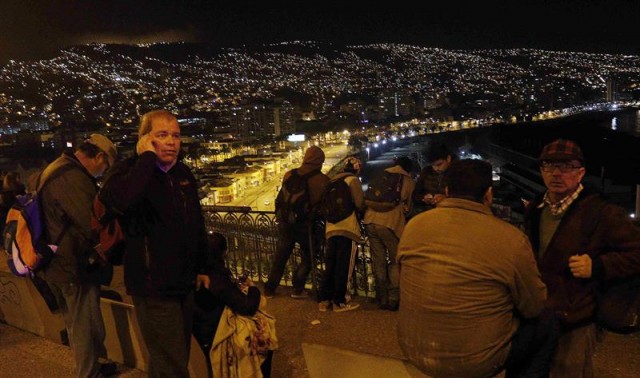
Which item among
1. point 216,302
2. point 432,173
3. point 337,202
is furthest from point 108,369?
point 432,173

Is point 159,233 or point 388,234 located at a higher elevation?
point 159,233

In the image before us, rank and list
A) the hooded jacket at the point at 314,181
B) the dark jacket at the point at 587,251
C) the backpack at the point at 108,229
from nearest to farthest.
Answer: the dark jacket at the point at 587,251, the backpack at the point at 108,229, the hooded jacket at the point at 314,181

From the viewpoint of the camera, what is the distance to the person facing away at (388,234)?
15.3 ft

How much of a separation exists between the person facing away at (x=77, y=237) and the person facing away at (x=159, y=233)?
2.62 ft

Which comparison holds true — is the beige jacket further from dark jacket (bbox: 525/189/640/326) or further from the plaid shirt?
the plaid shirt

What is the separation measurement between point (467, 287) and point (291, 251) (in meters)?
3.53

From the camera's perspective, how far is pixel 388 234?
469 cm

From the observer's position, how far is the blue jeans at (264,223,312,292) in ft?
16.9

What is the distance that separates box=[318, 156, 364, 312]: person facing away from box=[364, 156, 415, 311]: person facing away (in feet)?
0.50

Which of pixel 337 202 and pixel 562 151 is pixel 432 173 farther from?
pixel 562 151

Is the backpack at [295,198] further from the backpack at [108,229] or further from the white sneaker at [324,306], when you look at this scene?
the backpack at [108,229]

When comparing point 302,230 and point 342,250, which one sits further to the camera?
point 302,230

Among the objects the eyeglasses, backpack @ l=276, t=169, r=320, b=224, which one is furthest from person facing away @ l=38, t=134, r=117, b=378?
the eyeglasses

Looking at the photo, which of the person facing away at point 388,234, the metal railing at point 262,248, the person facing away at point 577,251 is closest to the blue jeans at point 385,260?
the person facing away at point 388,234
